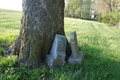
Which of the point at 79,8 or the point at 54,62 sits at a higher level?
the point at 79,8

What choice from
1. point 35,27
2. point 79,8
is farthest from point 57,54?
point 79,8

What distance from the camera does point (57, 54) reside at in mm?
2367

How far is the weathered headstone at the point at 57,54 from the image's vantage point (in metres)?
2.35

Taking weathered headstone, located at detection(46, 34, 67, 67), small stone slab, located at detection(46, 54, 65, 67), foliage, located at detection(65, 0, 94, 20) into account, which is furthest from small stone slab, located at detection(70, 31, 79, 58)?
foliage, located at detection(65, 0, 94, 20)

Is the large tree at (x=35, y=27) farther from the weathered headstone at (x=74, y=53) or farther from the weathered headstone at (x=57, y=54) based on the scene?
the weathered headstone at (x=74, y=53)

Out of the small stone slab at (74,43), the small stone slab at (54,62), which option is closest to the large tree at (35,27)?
the small stone slab at (54,62)

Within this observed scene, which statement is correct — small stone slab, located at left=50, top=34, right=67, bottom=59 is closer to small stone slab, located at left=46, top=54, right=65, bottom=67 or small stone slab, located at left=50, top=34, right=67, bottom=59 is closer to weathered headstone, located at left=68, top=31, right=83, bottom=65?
small stone slab, located at left=46, top=54, right=65, bottom=67

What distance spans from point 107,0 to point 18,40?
1783 cm

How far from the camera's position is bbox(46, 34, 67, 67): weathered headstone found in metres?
2.35

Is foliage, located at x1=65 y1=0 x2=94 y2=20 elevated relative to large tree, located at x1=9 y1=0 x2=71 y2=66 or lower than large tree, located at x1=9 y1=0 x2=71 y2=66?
elevated

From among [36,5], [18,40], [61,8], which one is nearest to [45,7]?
[36,5]

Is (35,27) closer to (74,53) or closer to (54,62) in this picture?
(54,62)

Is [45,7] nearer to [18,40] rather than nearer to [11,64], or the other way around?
[18,40]

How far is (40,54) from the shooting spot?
2.50 metres
